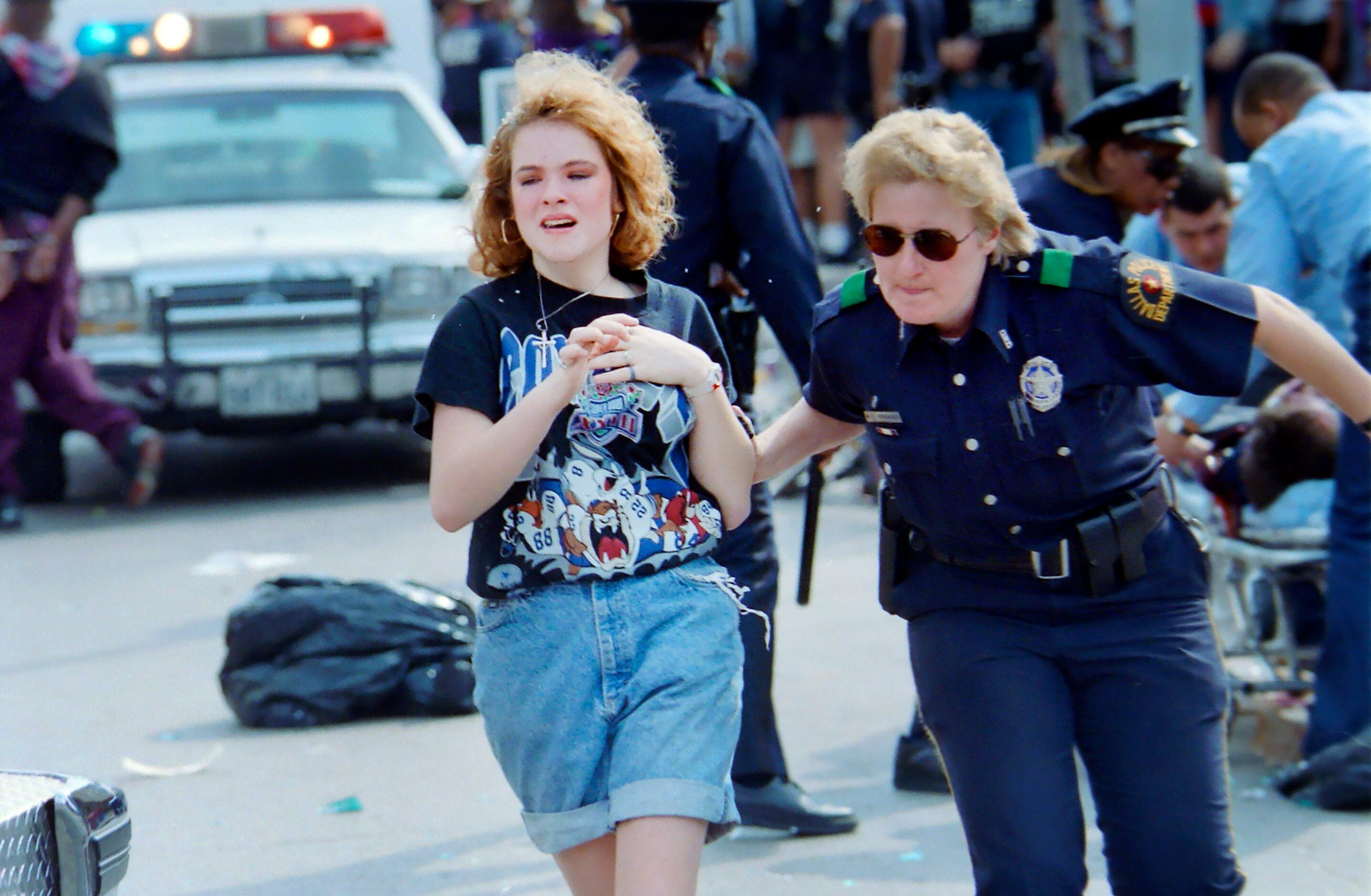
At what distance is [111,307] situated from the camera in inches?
343

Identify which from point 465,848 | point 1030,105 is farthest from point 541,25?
point 465,848

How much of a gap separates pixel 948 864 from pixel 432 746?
1689 mm

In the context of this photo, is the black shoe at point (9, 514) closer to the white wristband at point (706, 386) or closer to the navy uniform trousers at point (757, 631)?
the navy uniform trousers at point (757, 631)

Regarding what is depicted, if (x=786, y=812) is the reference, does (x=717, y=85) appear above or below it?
above

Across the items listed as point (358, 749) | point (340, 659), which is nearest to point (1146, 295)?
point (358, 749)

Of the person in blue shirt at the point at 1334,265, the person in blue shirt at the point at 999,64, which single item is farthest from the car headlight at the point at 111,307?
the person in blue shirt at the point at 1334,265

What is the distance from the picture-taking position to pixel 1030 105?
10227 mm

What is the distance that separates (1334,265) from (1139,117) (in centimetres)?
65

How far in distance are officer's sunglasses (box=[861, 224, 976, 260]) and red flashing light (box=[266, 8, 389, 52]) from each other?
8382 mm

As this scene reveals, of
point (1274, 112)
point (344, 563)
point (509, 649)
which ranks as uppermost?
point (1274, 112)

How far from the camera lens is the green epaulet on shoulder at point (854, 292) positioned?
3199mm

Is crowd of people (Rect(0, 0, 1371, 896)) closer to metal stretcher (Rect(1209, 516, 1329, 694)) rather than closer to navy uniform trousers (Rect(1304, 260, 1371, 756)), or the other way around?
navy uniform trousers (Rect(1304, 260, 1371, 756))

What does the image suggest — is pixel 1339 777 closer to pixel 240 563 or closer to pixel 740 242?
pixel 740 242

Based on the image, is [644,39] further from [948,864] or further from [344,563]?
[344,563]
